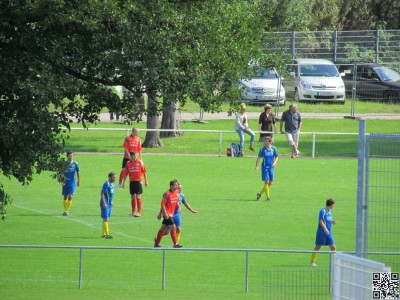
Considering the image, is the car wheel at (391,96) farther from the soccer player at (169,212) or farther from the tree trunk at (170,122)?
the soccer player at (169,212)

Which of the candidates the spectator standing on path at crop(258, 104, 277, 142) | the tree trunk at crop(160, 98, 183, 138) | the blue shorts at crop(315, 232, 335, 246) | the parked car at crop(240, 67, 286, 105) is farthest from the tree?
the parked car at crop(240, 67, 286, 105)

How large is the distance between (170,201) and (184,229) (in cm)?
305

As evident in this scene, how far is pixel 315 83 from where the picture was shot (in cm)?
4578

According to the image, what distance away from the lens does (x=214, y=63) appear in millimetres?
17406

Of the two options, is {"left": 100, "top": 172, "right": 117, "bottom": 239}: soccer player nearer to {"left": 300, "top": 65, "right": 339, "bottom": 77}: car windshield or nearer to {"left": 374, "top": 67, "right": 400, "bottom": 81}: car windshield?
{"left": 374, "top": 67, "right": 400, "bottom": 81}: car windshield

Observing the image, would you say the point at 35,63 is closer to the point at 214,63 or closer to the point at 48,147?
the point at 48,147

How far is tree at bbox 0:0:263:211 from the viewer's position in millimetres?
15844

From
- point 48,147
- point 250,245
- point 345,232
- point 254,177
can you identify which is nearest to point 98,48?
point 48,147

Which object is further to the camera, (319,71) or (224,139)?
(319,71)

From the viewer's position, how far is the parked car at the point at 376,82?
1759 inches

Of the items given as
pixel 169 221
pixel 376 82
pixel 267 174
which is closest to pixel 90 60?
pixel 169 221

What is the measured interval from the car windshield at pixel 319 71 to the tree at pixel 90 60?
29.2 meters

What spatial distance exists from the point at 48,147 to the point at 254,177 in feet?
59.1

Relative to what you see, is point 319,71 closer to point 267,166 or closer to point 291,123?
point 291,123
